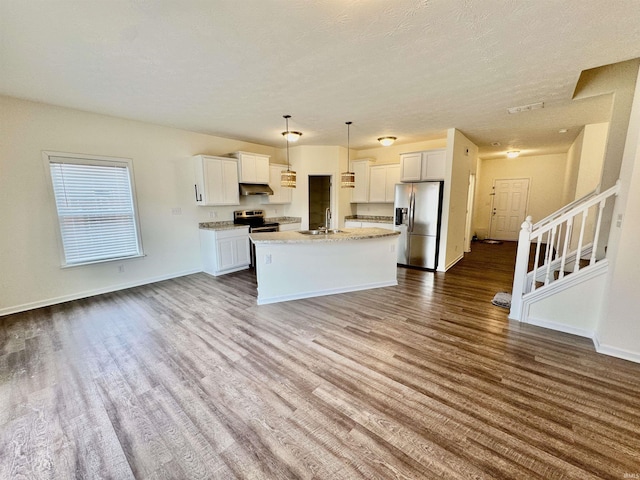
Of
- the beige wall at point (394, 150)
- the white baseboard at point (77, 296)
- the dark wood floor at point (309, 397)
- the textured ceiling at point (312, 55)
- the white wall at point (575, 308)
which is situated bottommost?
the dark wood floor at point (309, 397)

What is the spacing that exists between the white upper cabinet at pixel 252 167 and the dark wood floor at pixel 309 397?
323 cm

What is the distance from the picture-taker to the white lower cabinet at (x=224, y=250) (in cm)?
511

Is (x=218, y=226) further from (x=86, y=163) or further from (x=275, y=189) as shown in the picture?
(x=86, y=163)

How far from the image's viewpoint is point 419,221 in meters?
5.46

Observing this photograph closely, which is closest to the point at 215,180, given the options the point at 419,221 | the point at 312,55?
the point at 312,55

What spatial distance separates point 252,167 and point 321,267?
121 inches

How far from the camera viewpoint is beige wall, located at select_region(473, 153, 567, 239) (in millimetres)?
7895

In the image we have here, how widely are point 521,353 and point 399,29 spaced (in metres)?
3.08

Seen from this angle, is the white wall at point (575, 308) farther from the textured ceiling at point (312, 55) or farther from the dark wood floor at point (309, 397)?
the textured ceiling at point (312, 55)

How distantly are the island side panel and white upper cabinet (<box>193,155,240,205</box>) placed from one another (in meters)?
2.15

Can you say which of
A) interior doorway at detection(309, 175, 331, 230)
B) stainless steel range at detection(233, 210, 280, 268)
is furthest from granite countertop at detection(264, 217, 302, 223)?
interior doorway at detection(309, 175, 331, 230)

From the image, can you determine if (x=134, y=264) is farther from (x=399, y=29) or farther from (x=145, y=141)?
(x=399, y=29)

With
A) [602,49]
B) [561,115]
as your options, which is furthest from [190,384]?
[561,115]

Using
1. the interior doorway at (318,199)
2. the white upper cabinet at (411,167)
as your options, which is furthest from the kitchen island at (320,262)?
the interior doorway at (318,199)
